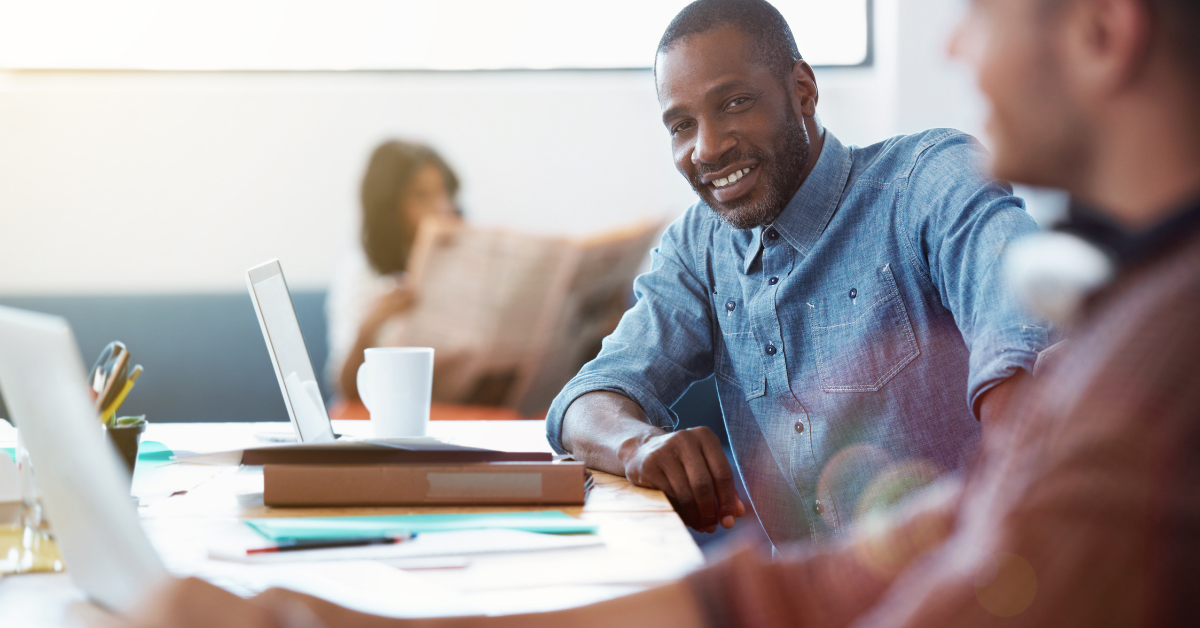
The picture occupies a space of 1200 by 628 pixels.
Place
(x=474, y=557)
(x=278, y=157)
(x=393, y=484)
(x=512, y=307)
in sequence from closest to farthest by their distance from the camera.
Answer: (x=474, y=557), (x=393, y=484), (x=512, y=307), (x=278, y=157)

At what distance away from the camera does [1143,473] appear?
240 mm

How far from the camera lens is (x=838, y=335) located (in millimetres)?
1129

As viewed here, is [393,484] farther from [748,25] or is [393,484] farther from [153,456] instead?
[748,25]

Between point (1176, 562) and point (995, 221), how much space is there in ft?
2.61

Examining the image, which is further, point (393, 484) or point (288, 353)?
point (288, 353)

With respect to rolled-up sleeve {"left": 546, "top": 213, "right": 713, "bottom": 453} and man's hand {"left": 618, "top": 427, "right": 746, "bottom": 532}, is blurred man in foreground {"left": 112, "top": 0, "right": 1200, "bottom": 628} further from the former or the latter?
rolled-up sleeve {"left": 546, "top": 213, "right": 713, "bottom": 453}

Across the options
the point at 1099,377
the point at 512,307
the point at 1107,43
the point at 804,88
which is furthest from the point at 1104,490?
the point at 512,307

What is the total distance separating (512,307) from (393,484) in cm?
142

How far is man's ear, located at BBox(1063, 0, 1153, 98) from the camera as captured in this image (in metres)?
0.29

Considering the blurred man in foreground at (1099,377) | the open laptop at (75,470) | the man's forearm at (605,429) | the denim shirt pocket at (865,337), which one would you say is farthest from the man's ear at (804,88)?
the open laptop at (75,470)

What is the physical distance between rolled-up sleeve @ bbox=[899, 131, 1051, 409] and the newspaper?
105cm

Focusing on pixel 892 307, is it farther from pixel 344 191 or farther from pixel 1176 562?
pixel 344 191

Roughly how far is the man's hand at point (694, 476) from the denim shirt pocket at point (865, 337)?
353 mm

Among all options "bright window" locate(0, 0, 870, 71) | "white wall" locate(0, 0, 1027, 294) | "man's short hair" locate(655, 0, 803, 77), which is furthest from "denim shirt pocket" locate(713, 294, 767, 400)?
"bright window" locate(0, 0, 870, 71)
